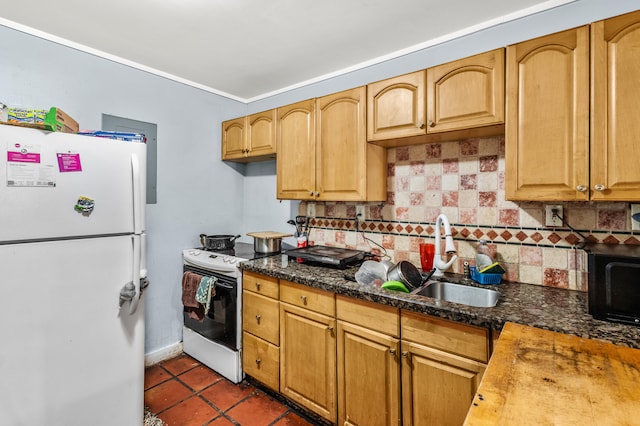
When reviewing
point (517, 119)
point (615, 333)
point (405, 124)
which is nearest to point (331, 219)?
point (405, 124)

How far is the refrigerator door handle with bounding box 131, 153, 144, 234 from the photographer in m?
1.58

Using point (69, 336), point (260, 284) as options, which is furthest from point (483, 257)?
point (69, 336)

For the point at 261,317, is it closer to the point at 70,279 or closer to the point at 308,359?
the point at 308,359

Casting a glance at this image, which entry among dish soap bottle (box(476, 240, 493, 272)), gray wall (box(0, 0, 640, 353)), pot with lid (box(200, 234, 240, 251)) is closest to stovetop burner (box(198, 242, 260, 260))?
pot with lid (box(200, 234, 240, 251))

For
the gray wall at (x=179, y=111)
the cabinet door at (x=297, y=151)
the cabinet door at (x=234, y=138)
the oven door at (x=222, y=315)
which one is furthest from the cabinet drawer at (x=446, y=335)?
the cabinet door at (x=234, y=138)

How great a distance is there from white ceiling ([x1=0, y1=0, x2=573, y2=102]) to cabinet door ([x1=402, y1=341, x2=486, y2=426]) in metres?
1.82

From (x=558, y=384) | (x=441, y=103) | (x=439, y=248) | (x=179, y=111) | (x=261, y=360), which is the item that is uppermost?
(x=179, y=111)

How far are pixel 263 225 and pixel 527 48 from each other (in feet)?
8.02

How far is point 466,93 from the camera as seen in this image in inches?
64.3

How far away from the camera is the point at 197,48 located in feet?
7.17

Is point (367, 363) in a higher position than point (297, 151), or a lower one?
lower

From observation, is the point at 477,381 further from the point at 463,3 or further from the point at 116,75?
the point at 116,75

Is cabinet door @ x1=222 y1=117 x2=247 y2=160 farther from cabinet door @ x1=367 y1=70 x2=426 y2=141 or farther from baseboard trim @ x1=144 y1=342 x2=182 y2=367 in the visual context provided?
baseboard trim @ x1=144 y1=342 x2=182 y2=367

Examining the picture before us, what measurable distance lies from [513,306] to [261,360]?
1.61 meters
